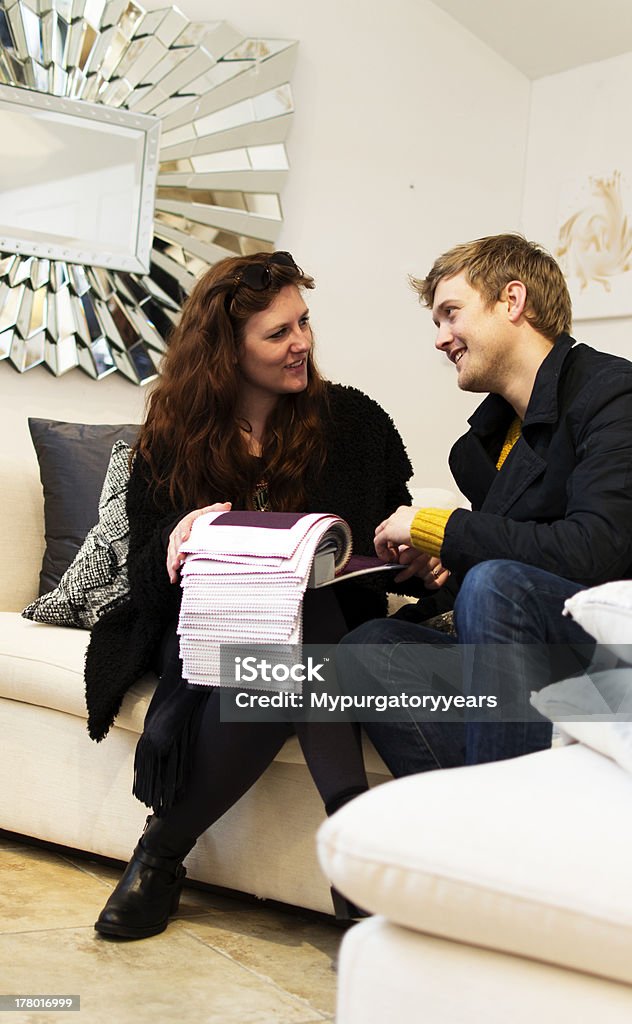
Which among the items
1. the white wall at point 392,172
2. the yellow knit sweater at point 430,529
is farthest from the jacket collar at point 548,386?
the white wall at point 392,172

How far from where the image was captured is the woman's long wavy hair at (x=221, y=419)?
79.4 inches

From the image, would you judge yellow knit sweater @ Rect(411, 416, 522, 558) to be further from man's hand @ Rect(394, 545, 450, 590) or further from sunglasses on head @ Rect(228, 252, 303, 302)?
sunglasses on head @ Rect(228, 252, 303, 302)

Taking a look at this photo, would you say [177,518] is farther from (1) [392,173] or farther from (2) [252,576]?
(1) [392,173]

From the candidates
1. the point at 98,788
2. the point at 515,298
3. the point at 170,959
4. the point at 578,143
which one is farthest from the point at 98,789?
the point at 578,143

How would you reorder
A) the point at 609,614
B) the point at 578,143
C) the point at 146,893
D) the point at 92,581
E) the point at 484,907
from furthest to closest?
the point at 578,143, the point at 92,581, the point at 146,893, the point at 609,614, the point at 484,907

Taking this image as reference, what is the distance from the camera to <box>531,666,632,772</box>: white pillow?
40.1 inches

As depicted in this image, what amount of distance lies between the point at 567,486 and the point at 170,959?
34.1 inches

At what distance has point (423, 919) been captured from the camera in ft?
2.87

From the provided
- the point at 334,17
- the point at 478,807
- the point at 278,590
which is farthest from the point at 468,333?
the point at 334,17

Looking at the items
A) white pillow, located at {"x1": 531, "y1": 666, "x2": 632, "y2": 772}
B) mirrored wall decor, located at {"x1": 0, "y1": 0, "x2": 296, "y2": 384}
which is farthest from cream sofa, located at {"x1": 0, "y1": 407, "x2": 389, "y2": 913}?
mirrored wall decor, located at {"x1": 0, "y1": 0, "x2": 296, "y2": 384}

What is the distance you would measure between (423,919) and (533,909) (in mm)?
86

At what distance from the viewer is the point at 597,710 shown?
3.71ft

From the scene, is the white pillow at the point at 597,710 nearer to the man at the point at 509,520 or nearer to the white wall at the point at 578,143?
the man at the point at 509,520

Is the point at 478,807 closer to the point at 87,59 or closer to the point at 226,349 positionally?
the point at 226,349
